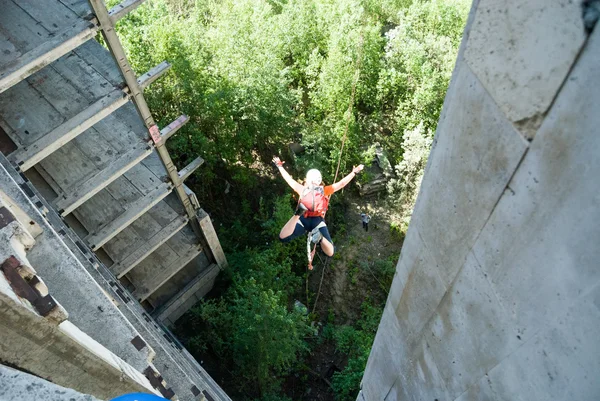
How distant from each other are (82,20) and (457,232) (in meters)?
4.32

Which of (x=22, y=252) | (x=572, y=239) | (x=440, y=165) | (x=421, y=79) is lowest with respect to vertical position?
(x=22, y=252)

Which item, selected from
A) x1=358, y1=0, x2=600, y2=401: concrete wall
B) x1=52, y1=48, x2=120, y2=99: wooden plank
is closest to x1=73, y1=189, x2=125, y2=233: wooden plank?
x1=52, y1=48, x2=120, y2=99: wooden plank

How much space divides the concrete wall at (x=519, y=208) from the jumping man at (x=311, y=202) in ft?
12.9

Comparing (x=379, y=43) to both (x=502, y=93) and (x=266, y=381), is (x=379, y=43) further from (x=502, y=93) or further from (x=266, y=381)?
(x=502, y=93)

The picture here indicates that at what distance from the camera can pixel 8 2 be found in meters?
5.71

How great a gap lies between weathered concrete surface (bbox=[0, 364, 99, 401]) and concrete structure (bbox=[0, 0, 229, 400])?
0.46 metres

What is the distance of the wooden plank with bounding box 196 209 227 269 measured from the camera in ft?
23.0

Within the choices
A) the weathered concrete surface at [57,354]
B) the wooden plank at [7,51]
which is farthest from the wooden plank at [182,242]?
the weathered concrete surface at [57,354]

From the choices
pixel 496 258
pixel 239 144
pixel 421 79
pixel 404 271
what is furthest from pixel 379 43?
pixel 496 258

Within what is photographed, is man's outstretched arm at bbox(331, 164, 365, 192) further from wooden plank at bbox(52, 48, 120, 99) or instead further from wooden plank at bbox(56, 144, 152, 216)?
wooden plank at bbox(52, 48, 120, 99)

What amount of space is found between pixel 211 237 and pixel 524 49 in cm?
630

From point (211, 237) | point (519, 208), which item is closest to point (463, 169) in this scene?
point (519, 208)

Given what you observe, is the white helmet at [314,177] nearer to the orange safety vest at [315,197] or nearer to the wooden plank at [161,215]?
the orange safety vest at [315,197]

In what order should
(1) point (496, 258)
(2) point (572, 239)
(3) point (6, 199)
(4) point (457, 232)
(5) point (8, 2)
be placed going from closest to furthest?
(2) point (572, 239) → (1) point (496, 258) → (4) point (457, 232) → (3) point (6, 199) → (5) point (8, 2)
